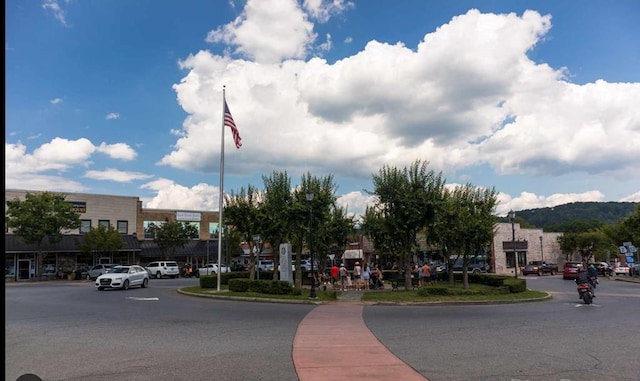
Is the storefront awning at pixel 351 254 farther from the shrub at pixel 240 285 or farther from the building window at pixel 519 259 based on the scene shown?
the shrub at pixel 240 285

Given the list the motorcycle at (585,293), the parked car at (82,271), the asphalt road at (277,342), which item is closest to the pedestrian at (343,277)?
the asphalt road at (277,342)

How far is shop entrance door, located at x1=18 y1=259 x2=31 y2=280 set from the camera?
164 ft

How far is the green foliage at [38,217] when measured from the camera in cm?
4522

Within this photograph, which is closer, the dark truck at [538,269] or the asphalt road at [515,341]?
the asphalt road at [515,341]

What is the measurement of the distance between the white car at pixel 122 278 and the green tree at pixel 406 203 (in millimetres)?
15982

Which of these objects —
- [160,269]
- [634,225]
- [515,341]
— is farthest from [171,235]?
[515,341]

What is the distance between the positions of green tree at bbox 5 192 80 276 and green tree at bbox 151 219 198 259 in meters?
10.7

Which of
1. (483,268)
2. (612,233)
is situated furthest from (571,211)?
(483,268)

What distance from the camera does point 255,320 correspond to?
1499 cm

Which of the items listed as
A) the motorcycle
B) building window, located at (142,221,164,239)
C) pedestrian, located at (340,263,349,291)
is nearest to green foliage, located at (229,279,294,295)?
pedestrian, located at (340,263,349,291)

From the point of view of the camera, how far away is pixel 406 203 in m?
27.1

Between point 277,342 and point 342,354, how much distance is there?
6.50 feet

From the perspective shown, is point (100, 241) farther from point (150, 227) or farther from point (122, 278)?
point (122, 278)

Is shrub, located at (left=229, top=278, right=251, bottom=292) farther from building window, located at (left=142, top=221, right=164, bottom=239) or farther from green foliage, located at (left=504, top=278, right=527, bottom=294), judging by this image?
building window, located at (left=142, top=221, right=164, bottom=239)
